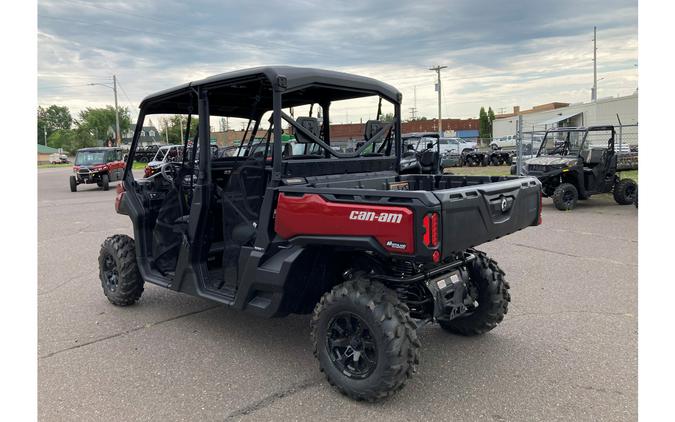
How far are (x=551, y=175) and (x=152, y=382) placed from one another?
10.8 m

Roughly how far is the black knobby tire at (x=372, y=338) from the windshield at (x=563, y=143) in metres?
10.9

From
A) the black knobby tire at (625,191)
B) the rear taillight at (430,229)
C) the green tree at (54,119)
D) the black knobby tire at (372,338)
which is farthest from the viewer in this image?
the green tree at (54,119)

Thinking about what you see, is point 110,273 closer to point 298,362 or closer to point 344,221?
point 298,362

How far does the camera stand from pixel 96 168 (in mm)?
21453

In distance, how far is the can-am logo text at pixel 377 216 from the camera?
292cm

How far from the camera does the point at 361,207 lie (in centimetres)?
309

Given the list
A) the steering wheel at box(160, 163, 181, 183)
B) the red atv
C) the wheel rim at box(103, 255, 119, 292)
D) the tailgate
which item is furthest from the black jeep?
the red atv

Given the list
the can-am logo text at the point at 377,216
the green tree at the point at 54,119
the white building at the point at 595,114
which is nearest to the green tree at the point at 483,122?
the white building at the point at 595,114

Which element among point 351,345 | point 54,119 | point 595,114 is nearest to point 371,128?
point 351,345

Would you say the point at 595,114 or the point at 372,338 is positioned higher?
the point at 595,114

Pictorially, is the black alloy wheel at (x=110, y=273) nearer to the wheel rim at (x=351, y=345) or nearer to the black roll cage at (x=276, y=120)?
the black roll cage at (x=276, y=120)

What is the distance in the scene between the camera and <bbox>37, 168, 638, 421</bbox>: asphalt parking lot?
314cm

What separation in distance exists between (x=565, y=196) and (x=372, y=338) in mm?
9967

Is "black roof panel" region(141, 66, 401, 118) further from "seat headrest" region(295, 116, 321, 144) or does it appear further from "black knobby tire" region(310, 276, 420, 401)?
"black knobby tire" region(310, 276, 420, 401)
